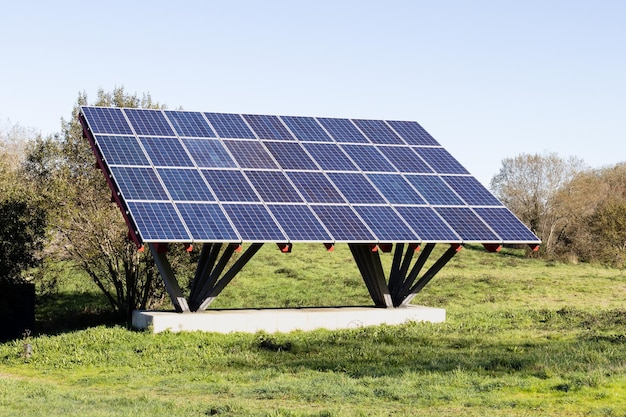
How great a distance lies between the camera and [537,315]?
3334 cm

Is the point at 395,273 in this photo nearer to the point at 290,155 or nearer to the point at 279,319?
the point at 279,319

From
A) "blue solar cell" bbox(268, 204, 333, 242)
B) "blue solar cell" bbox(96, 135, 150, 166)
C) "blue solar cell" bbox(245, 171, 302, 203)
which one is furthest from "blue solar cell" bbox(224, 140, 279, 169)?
"blue solar cell" bbox(96, 135, 150, 166)

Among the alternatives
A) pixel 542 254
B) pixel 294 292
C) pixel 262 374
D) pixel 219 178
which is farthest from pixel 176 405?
pixel 542 254

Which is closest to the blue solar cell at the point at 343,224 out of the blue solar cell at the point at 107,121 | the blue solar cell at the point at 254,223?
the blue solar cell at the point at 254,223

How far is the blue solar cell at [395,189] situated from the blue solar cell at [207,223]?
6611 millimetres

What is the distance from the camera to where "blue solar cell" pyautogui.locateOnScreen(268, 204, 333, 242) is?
2736cm

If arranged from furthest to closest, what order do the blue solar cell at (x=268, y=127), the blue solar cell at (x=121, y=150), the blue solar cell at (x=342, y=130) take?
the blue solar cell at (x=342, y=130) → the blue solar cell at (x=268, y=127) → the blue solar cell at (x=121, y=150)

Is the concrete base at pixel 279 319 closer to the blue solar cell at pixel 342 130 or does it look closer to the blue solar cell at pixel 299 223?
the blue solar cell at pixel 299 223

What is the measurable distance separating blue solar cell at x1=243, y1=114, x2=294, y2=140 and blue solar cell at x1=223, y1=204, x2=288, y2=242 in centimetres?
539

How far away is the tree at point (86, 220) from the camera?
3362 cm

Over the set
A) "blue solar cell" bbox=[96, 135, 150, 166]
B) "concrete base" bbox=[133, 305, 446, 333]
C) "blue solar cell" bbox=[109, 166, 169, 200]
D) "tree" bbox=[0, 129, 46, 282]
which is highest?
"blue solar cell" bbox=[96, 135, 150, 166]

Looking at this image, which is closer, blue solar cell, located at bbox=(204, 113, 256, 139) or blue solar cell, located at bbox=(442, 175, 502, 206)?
blue solar cell, located at bbox=(442, 175, 502, 206)

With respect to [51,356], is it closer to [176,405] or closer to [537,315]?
[176,405]

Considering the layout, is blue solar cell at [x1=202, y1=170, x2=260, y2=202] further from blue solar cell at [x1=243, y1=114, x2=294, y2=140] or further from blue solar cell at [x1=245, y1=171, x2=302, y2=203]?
blue solar cell at [x1=243, y1=114, x2=294, y2=140]
